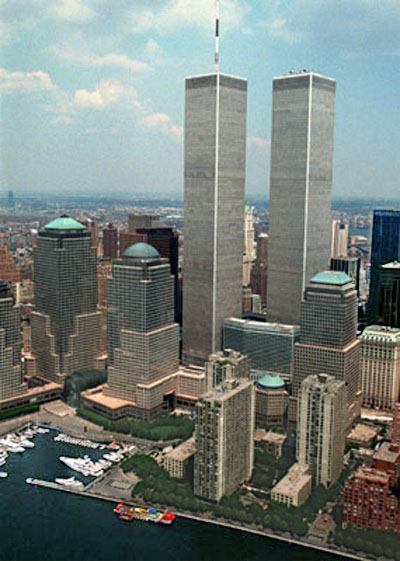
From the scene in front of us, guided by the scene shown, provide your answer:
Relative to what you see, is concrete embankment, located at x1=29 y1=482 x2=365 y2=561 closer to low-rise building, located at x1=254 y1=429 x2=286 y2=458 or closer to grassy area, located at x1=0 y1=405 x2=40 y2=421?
low-rise building, located at x1=254 y1=429 x2=286 y2=458

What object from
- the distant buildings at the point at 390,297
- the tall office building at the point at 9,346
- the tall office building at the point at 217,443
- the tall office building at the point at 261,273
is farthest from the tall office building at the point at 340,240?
the tall office building at the point at 217,443

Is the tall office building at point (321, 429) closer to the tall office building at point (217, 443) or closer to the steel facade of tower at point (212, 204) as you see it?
the tall office building at point (217, 443)

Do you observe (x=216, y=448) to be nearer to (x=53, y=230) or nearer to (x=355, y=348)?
(x=355, y=348)

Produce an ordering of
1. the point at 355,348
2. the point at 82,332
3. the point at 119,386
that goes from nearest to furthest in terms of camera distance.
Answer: the point at 355,348 → the point at 119,386 → the point at 82,332

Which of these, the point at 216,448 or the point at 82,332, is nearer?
the point at 216,448

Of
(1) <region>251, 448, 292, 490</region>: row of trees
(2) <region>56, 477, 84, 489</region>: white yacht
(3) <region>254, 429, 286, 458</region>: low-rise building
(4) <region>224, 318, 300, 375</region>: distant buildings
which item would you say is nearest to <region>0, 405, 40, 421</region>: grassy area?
(2) <region>56, 477, 84, 489</region>: white yacht

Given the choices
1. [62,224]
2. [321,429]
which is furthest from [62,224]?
[321,429]

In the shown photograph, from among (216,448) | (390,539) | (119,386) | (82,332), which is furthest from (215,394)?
(82,332)
